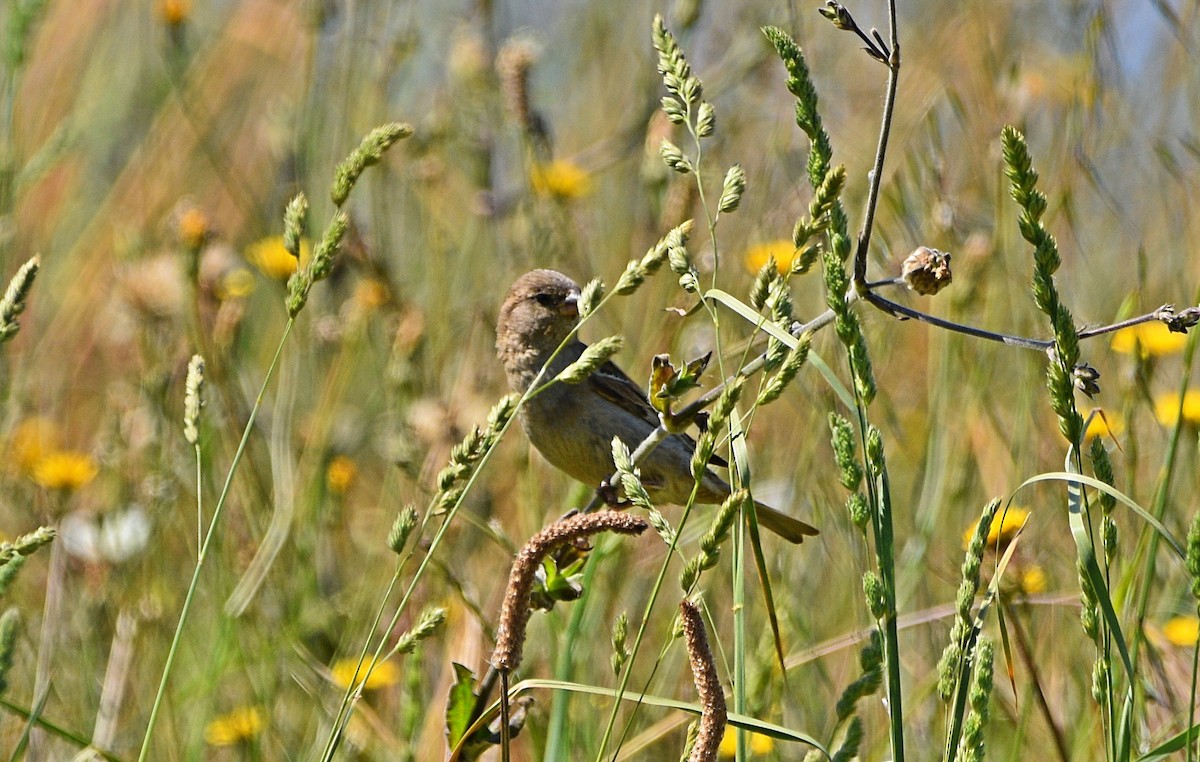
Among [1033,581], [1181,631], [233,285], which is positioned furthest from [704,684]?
[233,285]

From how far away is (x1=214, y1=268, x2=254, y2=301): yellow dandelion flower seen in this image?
12.3 feet

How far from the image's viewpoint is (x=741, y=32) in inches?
181

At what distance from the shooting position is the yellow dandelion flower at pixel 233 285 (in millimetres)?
3756

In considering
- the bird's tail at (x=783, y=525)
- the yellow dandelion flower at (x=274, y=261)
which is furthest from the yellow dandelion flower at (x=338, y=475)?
the bird's tail at (x=783, y=525)

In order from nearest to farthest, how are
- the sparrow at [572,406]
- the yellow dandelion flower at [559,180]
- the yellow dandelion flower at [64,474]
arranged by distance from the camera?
the sparrow at [572,406] → the yellow dandelion flower at [64,474] → the yellow dandelion flower at [559,180]

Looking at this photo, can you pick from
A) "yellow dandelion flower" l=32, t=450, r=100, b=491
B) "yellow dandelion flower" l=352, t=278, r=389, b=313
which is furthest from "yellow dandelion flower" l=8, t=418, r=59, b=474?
"yellow dandelion flower" l=352, t=278, r=389, b=313

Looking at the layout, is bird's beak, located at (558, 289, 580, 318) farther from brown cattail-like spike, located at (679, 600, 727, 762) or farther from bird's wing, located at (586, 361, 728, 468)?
brown cattail-like spike, located at (679, 600, 727, 762)

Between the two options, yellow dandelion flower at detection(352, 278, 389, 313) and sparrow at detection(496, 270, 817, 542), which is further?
yellow dandelion flower at detection(352, 278, 389, 313)

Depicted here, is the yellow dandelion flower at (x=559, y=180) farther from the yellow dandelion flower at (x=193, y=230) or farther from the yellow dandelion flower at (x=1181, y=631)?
the yellow dandelion flower at (x=1181, y=631)

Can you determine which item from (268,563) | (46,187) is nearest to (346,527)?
(268,563)

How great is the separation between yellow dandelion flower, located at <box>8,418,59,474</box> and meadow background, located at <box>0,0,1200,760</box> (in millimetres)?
26

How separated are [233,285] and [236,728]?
1.73 metres

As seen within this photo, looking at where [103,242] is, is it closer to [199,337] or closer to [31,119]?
[31,119]

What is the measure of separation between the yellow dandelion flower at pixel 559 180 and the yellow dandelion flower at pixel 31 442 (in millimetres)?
1718
